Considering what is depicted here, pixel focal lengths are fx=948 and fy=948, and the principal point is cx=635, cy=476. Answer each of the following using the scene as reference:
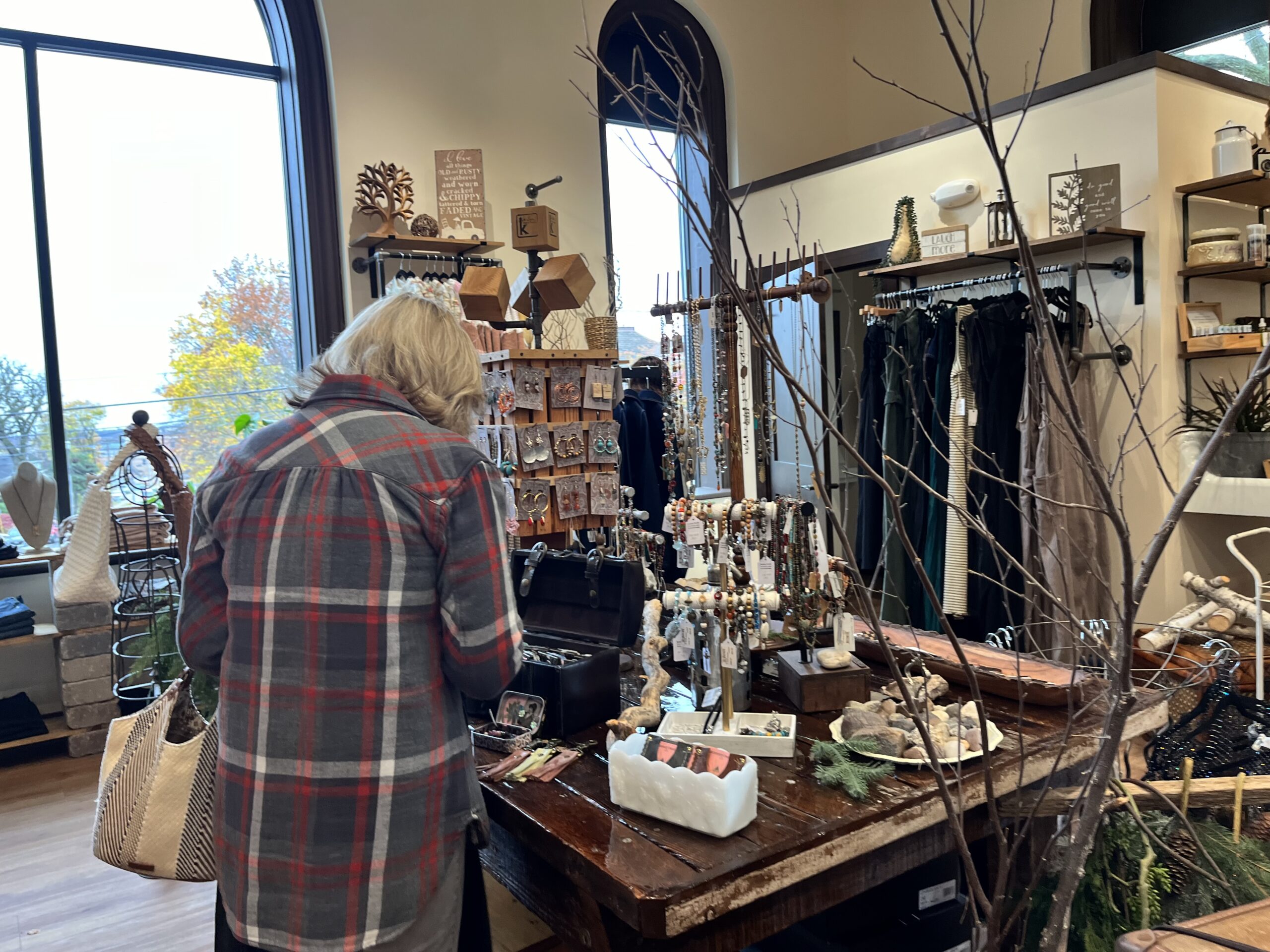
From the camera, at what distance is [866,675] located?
1.91 meters

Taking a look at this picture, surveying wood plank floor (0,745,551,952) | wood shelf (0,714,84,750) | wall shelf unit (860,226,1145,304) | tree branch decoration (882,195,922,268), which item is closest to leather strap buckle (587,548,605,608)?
wood plank floor (0,745,551,952)

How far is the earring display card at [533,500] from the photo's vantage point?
Answer: 107 inches

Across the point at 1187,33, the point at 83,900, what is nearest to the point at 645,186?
the point at 1187,33

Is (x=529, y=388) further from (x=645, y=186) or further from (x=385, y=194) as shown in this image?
(x=645, y=186)

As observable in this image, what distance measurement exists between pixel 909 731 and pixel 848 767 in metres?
0.18

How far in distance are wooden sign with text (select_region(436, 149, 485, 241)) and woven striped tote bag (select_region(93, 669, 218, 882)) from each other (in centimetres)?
326

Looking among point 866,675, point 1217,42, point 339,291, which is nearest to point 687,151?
point 339,291

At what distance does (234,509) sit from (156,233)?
11.7ft

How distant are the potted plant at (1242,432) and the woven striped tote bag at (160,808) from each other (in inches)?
127

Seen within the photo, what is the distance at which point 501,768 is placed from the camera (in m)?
1.68

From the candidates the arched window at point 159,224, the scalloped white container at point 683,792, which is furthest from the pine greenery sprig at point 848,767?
the arched window at point 159,224

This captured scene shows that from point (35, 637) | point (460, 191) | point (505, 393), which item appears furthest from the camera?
point (460, 191)

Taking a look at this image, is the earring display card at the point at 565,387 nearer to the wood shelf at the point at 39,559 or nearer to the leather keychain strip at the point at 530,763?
the leather keychain strip at the point at 530,763

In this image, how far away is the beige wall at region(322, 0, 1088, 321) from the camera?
177 inches
